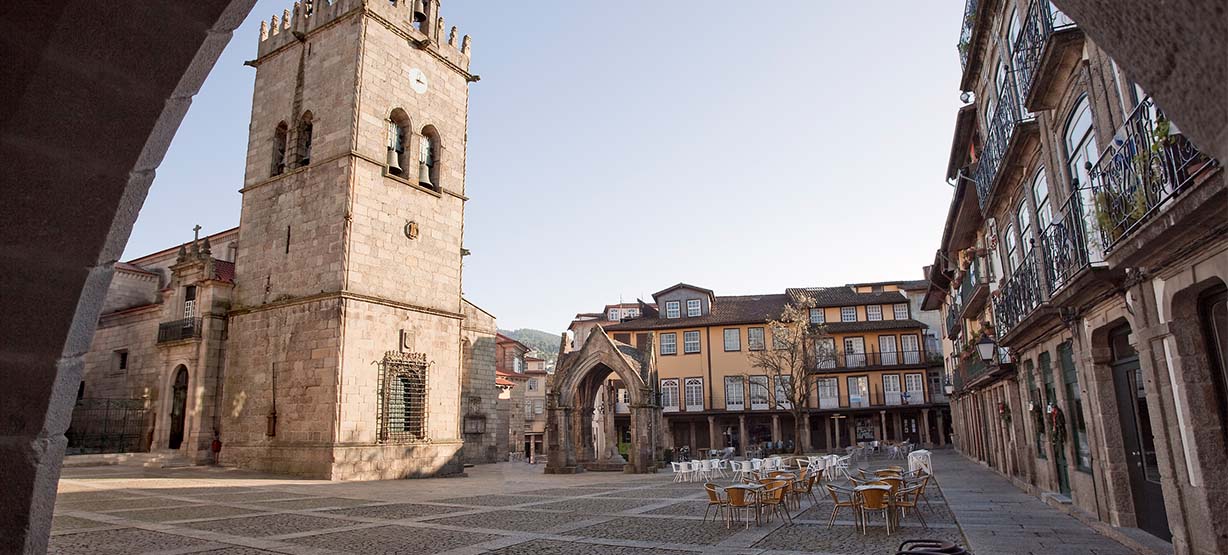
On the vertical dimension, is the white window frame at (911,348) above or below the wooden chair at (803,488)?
above

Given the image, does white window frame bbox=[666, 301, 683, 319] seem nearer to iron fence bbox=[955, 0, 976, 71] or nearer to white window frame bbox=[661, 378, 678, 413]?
white window frame bbox=[661, 378, 678, 413]

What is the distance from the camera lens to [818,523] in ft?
37.5

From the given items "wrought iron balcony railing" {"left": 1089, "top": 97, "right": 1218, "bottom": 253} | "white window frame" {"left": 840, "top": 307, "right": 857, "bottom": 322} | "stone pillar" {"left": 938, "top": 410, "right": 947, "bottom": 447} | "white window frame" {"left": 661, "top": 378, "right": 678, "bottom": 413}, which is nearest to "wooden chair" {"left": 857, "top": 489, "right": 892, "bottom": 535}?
"wrought iron balcony railing" {"left": 1089, "top": 97, "right": 1218, "bottom": 253}

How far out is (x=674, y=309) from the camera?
2025 inches

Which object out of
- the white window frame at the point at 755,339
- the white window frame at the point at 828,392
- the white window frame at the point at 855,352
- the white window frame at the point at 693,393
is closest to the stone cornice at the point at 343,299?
the white window frame at the point at 693,393

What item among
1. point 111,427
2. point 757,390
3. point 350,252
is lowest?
point 111,427

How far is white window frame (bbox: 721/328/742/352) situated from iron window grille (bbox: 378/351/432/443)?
29373 millimetres

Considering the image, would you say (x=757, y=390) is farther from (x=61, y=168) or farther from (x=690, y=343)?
(x=61, y=168)

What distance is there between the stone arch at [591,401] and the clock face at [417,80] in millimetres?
10873

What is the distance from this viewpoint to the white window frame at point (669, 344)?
49.9 m

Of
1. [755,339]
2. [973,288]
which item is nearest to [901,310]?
[755,339]

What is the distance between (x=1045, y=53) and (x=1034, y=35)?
1.27m

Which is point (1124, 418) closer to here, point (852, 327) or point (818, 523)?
point (818, 523)

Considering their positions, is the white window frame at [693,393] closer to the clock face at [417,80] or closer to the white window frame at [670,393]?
the white window frame at [670,393]
